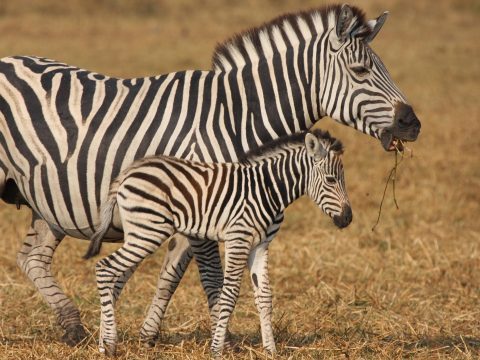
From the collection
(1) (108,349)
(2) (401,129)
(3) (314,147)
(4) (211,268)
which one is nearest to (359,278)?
(4) (211,268)

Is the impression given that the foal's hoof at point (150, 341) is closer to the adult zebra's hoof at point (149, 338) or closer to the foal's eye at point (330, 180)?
the adult zebra's hoof at point (149, 338)

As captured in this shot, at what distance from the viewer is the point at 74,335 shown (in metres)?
7.29

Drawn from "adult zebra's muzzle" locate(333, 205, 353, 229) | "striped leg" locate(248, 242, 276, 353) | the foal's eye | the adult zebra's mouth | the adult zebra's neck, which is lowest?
"striped leg" locate(248, 242, 276, 353)

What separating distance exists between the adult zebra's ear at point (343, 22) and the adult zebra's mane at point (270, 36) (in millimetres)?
272

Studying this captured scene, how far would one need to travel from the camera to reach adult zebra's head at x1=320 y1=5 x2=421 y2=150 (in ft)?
22.4

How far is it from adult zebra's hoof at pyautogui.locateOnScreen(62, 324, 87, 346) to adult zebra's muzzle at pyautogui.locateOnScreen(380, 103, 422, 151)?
8.43 feet

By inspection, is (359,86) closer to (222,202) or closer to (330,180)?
(330,180)

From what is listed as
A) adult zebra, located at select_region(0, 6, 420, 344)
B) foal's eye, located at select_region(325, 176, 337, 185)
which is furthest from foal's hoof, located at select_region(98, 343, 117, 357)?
foal's eye, located at select_region(325, 176, 337, 185)

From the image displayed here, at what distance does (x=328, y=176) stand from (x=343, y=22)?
1.23 metres

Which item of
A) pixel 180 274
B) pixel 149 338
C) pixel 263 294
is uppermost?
pixel 180 274

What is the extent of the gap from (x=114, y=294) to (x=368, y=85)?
2.29 metres

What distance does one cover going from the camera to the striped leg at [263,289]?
21.4 feet

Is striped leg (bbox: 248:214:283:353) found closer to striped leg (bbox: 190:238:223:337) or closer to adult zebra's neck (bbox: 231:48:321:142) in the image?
striped leg (bbox: 190:238:223:337)

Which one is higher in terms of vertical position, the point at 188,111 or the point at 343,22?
the point at 343,22
